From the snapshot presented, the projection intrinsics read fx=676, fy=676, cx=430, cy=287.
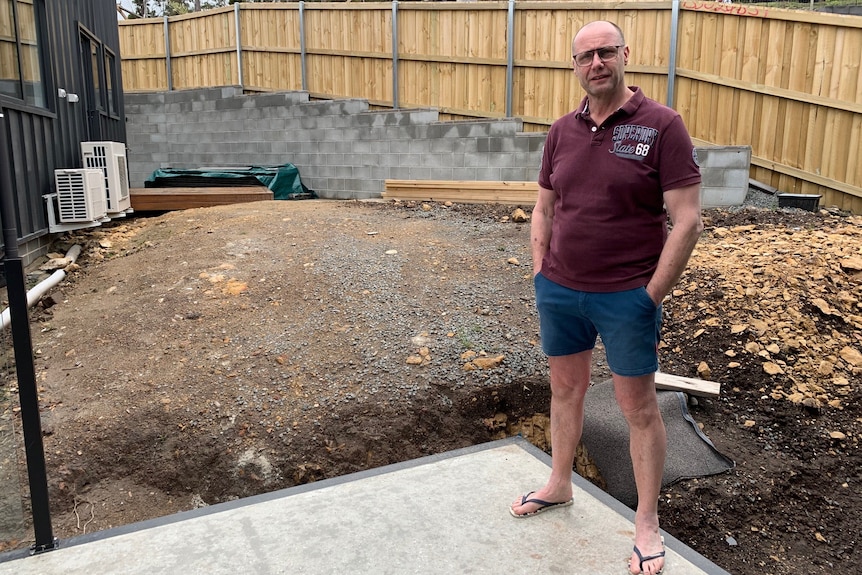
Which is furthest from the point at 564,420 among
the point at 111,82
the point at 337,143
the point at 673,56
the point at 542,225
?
the point at 111,82

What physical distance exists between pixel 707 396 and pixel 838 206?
5692 millimetres

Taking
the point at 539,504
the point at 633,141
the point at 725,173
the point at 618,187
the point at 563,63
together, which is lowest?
the point at 539,504

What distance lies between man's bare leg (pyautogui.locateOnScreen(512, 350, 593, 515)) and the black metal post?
185cm

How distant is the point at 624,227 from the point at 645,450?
0.83m

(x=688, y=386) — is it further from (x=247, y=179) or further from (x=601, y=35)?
(x=247, y=179)

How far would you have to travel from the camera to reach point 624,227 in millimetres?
2396

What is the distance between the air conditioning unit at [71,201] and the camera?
7316 millimetres

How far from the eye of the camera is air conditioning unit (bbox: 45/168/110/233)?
7.32 meters

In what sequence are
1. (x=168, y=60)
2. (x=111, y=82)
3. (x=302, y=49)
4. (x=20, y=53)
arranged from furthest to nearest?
(x=168, y=60)
(x=302, y=49)
(x=111, y=82)
(x=20, y=53)

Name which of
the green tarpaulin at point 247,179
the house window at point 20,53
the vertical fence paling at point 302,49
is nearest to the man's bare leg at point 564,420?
the house window at point 20,53

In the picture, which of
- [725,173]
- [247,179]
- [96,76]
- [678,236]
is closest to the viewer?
[678,236]

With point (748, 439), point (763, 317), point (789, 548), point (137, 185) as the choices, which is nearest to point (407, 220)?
point (763, 317)

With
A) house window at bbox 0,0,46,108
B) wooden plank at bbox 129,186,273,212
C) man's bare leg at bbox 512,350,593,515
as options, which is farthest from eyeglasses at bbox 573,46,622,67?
wooden plank at bbox 129,186,273,212

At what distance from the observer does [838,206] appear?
28.4 feet
